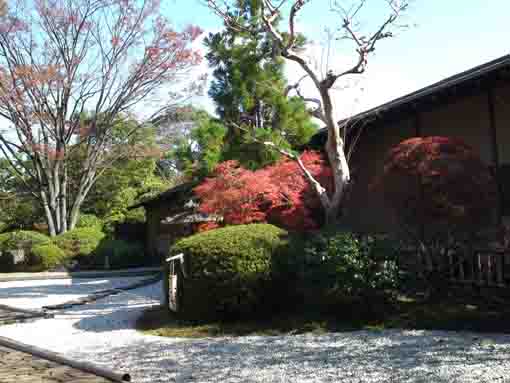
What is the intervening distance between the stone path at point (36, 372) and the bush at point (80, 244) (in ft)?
50.4

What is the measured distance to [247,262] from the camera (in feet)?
28.1

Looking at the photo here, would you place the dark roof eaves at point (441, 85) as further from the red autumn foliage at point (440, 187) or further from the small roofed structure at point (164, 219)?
the small roofed structure at point (164, 219)

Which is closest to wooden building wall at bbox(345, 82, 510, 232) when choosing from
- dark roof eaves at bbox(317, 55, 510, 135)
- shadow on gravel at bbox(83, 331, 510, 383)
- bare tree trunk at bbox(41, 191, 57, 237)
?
dark roof eaves at bbox(317, 55, 510, 135)

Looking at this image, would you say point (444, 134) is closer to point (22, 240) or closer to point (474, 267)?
point (474, 267)

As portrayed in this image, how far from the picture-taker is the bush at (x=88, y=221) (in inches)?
1116

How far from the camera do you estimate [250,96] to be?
15.1 m

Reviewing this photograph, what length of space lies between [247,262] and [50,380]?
342 centimetres

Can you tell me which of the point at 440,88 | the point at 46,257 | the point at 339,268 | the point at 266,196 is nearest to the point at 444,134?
the point at 440,88

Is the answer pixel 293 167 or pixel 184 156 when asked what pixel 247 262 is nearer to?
pixel 293 167

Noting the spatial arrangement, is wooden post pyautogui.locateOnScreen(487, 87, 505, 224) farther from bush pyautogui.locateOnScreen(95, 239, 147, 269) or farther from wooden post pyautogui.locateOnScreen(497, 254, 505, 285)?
bush pyautogui.locateOnScreen(95, 239, 147, 269)

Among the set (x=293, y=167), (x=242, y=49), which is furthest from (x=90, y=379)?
(x=242, y=49)

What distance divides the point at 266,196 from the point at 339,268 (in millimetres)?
3858

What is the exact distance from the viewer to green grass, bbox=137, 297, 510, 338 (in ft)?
24.7

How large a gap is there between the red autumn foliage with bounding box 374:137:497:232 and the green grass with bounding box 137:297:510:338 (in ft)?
4.06
